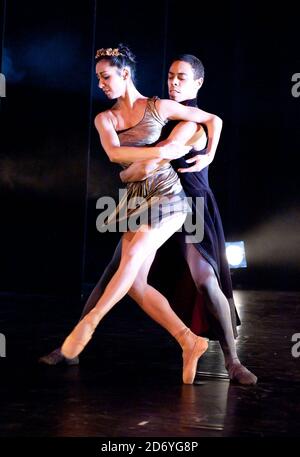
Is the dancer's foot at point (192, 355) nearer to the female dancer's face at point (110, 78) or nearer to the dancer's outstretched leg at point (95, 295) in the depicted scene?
the dancer's outstretched leg at point (95, 295)

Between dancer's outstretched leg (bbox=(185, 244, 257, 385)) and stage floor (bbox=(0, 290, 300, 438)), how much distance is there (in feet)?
0.24

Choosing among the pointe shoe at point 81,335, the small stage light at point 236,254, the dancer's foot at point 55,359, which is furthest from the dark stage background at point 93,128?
the pointe shoe at point 81,335

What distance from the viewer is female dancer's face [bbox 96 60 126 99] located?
2.97 meters

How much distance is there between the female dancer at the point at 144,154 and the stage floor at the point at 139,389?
20 centimetres

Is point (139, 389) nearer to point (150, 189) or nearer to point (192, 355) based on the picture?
point (192, 355)

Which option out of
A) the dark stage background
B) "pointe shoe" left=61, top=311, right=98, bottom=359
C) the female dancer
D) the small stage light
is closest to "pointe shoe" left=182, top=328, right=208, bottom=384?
the female dancer

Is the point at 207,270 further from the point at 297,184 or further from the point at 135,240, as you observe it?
the point at 297,184

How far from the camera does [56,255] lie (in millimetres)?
6879

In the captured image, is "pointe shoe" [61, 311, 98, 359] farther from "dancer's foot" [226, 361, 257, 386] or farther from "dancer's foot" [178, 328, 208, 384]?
"dancer's foot" [226, 361, 257, 386]

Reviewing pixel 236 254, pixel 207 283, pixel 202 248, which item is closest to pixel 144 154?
pixel 202 248

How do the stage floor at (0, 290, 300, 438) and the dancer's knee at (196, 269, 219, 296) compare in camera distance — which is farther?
the dancer's knee at (196, 269, 219, 296)

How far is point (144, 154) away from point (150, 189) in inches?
6.0

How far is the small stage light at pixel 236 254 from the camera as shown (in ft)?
27.5

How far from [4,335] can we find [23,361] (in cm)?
81
